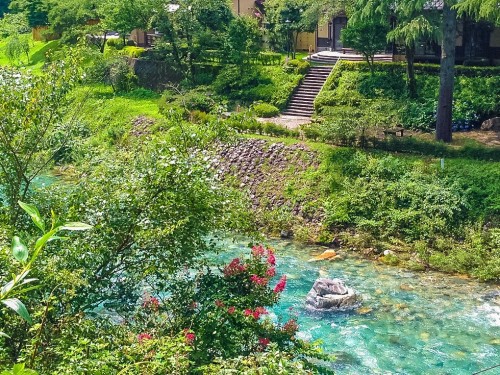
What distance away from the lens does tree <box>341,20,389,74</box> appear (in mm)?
32281

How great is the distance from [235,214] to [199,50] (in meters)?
26.8

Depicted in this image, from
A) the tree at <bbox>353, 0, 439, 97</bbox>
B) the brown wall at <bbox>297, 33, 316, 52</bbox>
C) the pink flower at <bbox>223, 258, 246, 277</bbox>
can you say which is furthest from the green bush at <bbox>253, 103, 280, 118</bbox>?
the pink flower at <bbox>223, 258, 246, 277</bbox>

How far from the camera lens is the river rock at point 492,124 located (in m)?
28.3

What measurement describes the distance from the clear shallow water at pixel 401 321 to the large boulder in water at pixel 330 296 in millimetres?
262

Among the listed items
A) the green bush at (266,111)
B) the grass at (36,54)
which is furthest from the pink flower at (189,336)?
the grass at (36,54)

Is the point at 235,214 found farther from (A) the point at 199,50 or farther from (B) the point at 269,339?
(A) the point at 199,50

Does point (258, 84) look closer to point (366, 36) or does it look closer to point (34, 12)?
point (366, 36)

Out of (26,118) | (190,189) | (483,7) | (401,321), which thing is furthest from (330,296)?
(483,7)

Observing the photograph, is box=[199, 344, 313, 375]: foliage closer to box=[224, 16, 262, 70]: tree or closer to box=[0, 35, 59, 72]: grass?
box=[224, 16, 262, 70]: tree

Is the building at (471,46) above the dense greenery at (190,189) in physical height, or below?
above

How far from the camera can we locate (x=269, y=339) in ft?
34.1

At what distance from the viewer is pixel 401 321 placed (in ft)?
59.1

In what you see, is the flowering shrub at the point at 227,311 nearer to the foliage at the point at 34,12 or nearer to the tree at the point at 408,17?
the tree at the point at 408,17

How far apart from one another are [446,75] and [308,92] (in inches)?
364
